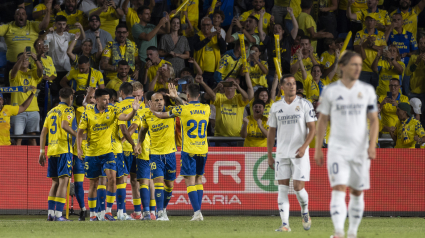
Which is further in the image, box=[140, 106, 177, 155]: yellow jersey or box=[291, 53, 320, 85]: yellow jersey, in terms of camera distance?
box=[291, 53, 320, 85]: yellow jersey

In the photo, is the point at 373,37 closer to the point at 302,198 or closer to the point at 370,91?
the point at 302,198

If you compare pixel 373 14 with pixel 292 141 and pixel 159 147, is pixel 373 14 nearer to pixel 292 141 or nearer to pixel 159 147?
pixel 159 147

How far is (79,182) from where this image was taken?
35.6ft

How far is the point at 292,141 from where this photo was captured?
7.90 m

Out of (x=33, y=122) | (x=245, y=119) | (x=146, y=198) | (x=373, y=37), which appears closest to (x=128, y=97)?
(x=146, y=198)

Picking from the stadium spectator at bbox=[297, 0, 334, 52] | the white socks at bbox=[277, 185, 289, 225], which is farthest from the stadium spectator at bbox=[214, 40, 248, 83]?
the white socks at bbox=[277, 185, 289, 225]

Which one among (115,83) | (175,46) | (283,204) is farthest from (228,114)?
(283,204)

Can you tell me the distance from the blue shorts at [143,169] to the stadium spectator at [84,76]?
4166 millimetres

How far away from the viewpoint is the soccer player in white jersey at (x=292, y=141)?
786 centimetres

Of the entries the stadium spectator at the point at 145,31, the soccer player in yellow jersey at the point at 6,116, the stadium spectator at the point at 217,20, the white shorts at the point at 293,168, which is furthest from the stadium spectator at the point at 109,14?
the white shorts at the point at 293,168

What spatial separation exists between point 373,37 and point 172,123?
331 inches

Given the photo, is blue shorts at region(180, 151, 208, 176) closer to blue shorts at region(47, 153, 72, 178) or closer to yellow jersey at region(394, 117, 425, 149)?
blue shorts at region(47, 153, 72, 178)

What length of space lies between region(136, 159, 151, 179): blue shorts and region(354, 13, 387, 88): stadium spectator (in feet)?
27.2

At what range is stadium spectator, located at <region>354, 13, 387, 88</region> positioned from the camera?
16.1m
